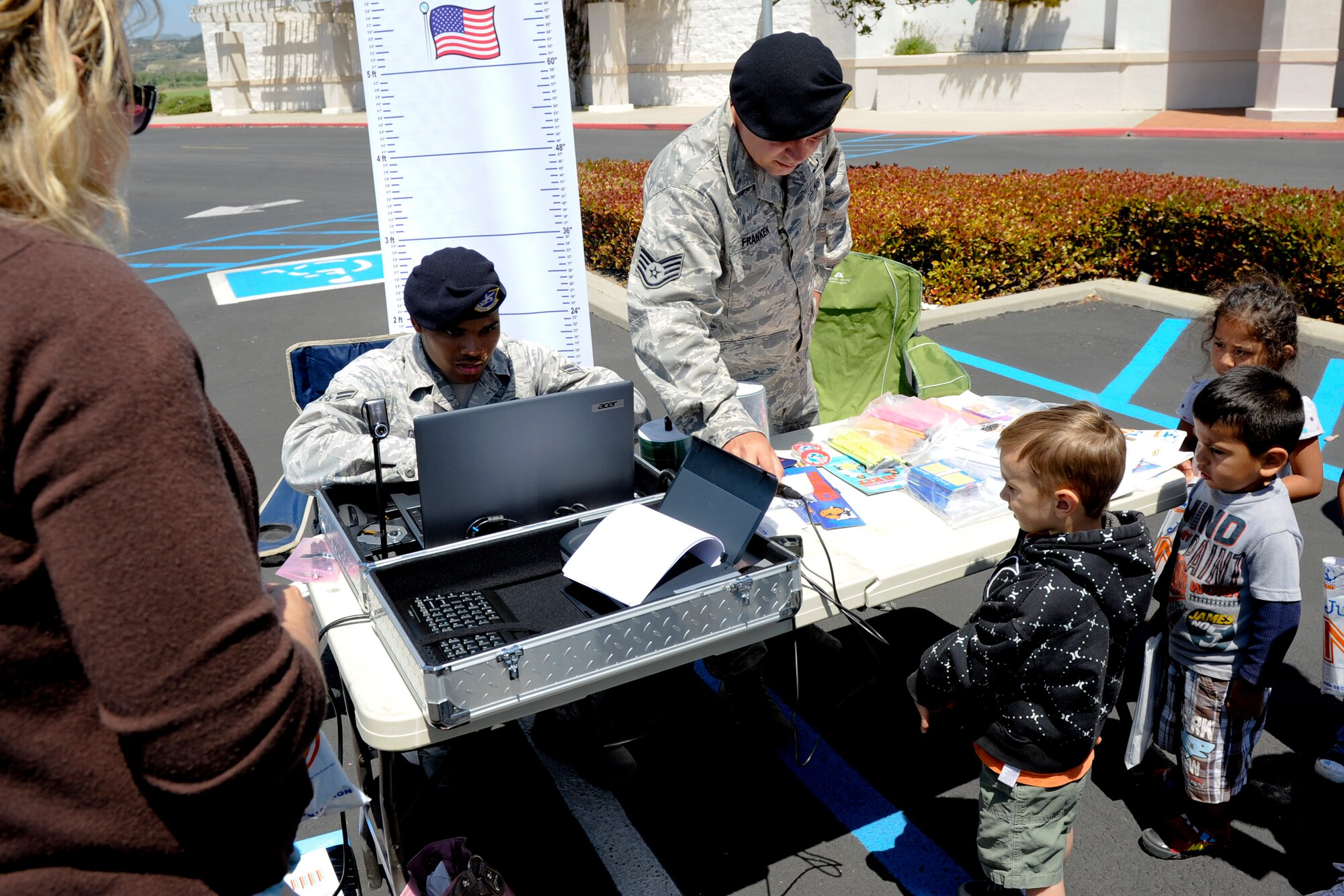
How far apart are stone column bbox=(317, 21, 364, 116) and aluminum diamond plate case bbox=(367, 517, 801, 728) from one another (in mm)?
36119

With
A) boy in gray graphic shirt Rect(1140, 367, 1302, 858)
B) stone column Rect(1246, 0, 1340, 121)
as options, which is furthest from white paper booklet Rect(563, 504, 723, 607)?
stone column Rect(1246, 0, 1340, 121)

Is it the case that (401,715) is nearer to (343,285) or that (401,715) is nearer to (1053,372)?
(1053,372)

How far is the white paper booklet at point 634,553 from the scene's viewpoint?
196 cm

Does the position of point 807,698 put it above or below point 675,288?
below

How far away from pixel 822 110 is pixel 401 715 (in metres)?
1.79

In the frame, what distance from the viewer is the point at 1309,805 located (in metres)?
2.78

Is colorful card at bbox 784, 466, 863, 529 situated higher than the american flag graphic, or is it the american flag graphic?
the american flag graphic

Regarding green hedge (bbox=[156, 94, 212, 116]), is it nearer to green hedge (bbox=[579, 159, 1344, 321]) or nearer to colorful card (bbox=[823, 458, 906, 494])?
green hedge (bbox=[579, 159, 1344, 321])

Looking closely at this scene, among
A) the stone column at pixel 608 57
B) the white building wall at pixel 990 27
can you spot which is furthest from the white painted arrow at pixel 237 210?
the white building wall at pixel 990 27

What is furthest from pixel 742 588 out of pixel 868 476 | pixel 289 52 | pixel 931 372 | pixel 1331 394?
pixel 289 52

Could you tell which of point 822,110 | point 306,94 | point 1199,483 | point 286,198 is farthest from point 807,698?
point 306,94

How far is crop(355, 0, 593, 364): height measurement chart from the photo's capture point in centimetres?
340

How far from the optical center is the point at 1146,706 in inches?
108

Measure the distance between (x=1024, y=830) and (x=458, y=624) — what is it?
134 cm
